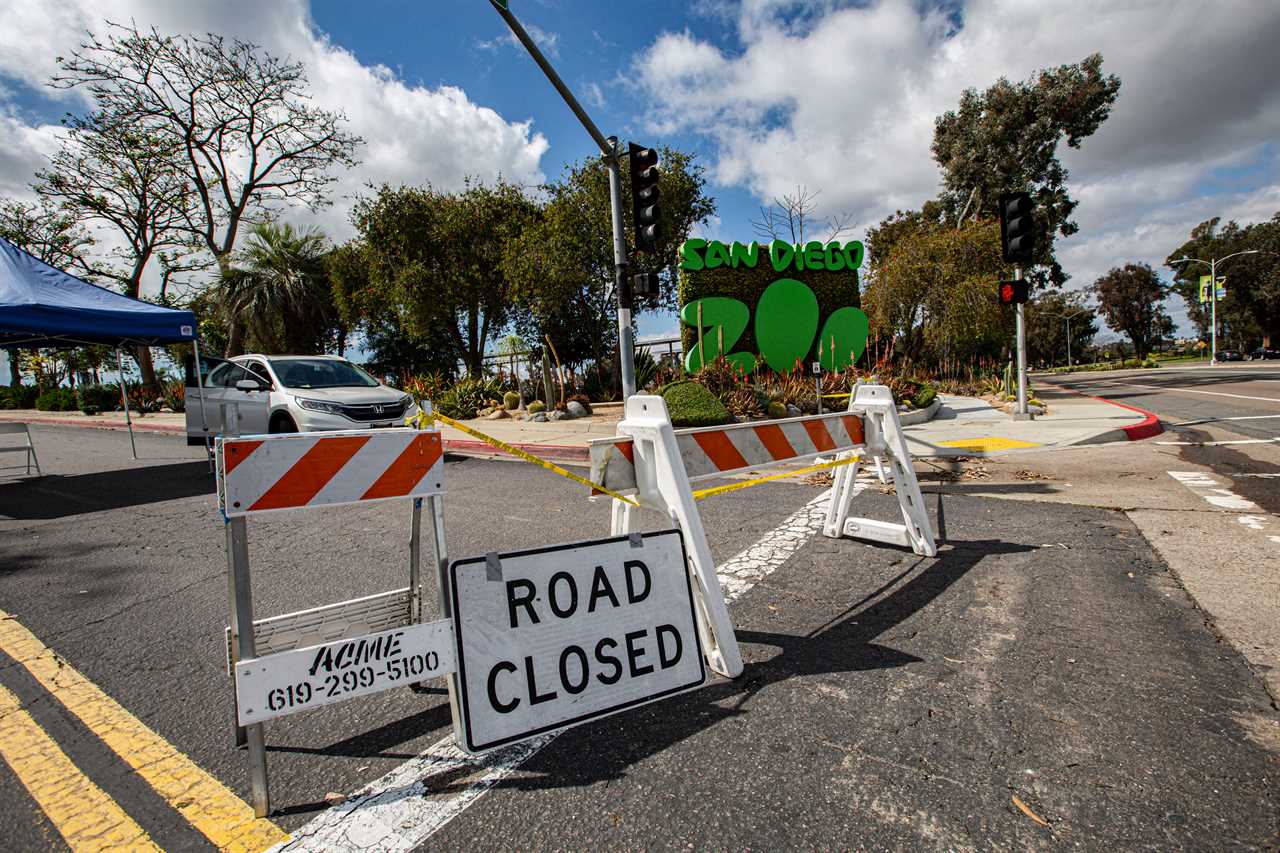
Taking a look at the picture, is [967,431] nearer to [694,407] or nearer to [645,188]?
[694,407]

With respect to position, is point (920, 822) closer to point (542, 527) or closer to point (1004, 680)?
point (1004, 680)

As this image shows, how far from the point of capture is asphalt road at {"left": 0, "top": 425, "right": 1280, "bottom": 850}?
1832mm

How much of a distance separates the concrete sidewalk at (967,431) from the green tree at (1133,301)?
260 ft

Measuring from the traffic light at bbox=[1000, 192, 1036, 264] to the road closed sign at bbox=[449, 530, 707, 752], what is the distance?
1118 cm

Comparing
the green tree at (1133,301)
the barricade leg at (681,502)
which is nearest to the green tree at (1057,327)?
the green tree at (1133,301)

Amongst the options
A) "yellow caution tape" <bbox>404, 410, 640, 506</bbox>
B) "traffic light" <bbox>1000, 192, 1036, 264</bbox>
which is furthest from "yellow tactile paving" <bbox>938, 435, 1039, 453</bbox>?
"yellow caution tape" <bbox>404, 410, 640, 506</bbox>

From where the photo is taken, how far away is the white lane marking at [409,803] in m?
1.81

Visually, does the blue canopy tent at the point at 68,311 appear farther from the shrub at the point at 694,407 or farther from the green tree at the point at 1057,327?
the green tree at the point at 1057,327

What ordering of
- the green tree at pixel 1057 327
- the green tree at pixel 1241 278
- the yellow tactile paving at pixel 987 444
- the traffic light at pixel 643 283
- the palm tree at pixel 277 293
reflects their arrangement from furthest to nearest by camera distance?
the green tree at pixel 1057 327 < the green tree at pixel 1241 278 < the palm tree at pixel 277 293 < the traffic light at pixel 643 283 < the yellow tactile paving at pixel 987 444

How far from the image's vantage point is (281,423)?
33.0 ft

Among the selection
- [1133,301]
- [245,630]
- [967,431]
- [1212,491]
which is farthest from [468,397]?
[1133,301]

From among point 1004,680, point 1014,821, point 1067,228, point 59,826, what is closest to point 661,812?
point 1014,821

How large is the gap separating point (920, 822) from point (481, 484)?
20.9 feet

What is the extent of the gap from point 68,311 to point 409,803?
10229 mm
